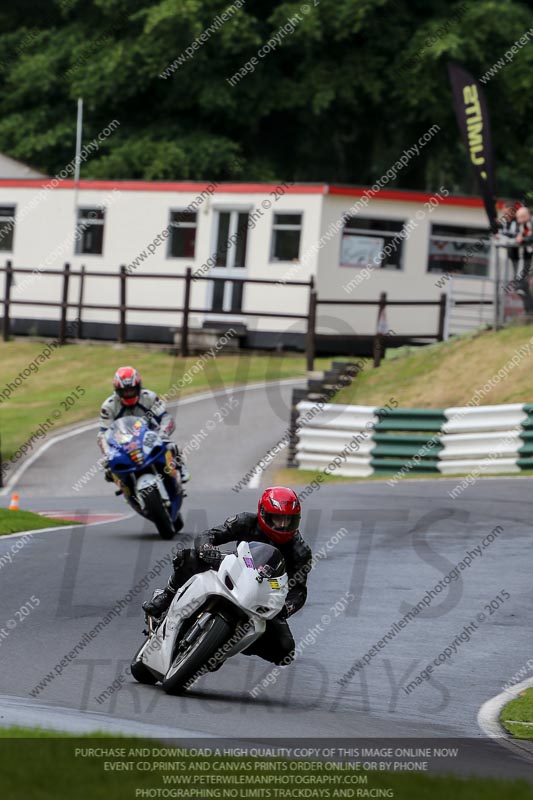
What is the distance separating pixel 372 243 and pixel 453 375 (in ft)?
34.6

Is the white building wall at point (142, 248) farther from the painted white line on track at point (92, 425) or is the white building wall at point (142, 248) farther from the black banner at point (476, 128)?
the black banner at point (476, 128)

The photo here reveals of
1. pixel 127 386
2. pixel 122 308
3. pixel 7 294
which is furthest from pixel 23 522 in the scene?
pixel 7 294

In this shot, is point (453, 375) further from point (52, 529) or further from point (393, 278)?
point (52, 529)

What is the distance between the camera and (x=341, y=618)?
472 inches

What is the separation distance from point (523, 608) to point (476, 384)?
12481 millimetres

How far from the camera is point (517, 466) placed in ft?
69.6

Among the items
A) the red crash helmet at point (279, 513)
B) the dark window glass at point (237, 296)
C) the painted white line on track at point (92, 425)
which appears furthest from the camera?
the dark window glass at point (237, 296)

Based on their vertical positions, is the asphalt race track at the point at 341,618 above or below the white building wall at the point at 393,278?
below

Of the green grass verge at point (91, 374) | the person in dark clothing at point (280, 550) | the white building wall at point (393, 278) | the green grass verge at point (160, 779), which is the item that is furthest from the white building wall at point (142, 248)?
the green grass verge at point (160, 779)

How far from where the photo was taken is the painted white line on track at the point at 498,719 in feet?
27.5

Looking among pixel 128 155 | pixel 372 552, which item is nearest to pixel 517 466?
pixel 372 552

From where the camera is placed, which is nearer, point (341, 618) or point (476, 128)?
point (341, 618)

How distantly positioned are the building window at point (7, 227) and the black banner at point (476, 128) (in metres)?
15.1

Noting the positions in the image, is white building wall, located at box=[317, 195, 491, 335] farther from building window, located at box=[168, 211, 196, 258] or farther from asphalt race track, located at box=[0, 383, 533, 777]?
asphalt race track, located at box=[0, 383, 533, 777]
